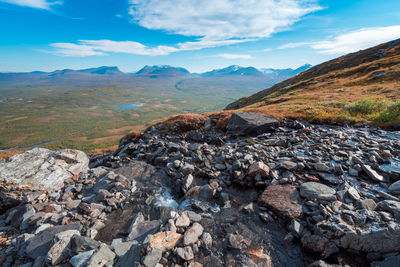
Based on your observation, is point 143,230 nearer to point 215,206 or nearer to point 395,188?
point 215,206

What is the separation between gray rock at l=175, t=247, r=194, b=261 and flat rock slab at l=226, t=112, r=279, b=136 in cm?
1182

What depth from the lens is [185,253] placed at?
4.94 meters

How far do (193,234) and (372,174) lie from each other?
7.85 metres

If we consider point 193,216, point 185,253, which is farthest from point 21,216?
point 185,253

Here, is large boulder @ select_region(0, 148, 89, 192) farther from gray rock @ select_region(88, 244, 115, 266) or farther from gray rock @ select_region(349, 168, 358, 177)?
gray rock @ select_region(349, 168, 358, 177)

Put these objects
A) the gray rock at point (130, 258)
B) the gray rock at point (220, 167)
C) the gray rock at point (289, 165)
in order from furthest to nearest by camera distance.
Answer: the gray rock at point (220, 167) < the gray rock at point (289, 165) < the gray rock at point (130, 258)

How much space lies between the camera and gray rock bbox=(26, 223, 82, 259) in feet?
17.2

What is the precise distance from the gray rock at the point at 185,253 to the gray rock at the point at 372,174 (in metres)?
7.98

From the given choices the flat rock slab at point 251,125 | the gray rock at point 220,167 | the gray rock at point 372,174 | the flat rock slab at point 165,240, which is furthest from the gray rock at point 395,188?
the flat rock slab at point 251,125

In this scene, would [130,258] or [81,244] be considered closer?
[130,258]

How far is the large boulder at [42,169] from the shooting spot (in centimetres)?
965

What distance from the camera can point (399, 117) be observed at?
538 inches

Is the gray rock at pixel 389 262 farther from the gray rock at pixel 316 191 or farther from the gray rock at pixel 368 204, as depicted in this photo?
the gray rock at pixel 316 191

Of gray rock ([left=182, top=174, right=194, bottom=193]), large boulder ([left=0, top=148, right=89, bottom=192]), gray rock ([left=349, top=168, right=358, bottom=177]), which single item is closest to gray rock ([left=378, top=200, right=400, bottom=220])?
gray rock ([left=349, top=168, right=358, bottom=177])
